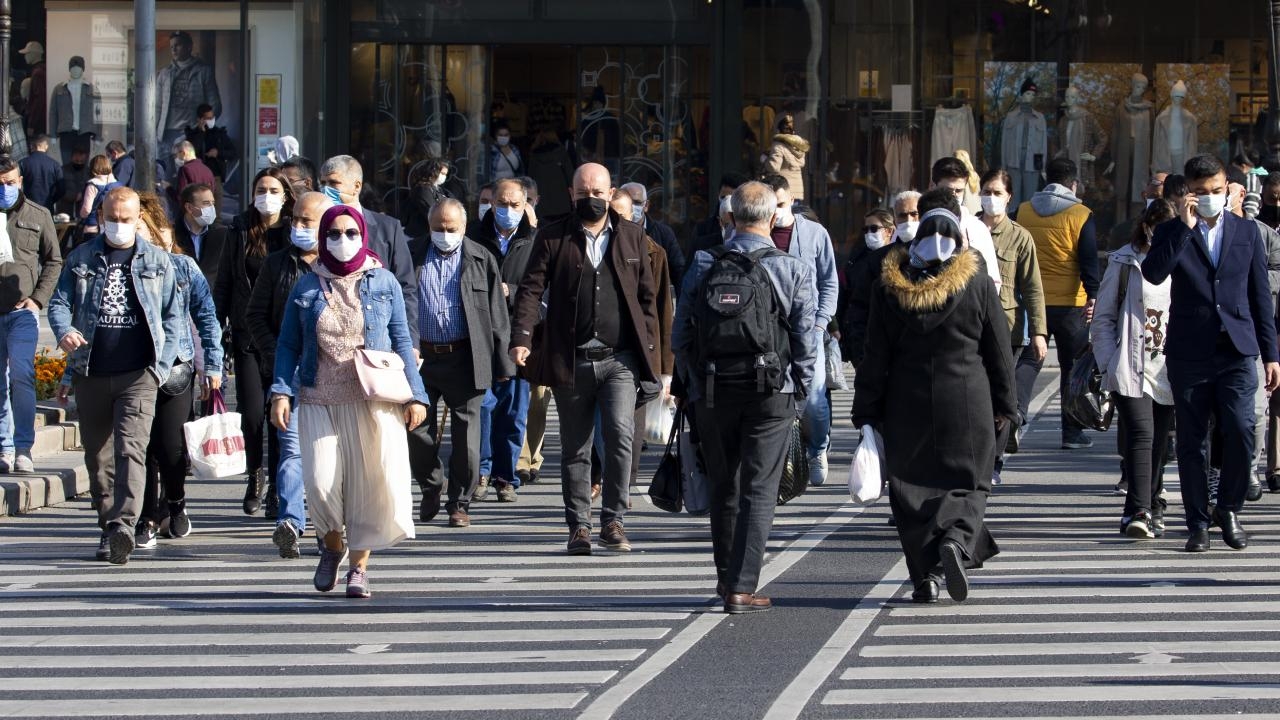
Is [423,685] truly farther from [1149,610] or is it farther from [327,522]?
[1149,610]

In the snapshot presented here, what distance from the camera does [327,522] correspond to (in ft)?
29.1

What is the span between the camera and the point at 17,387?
13.0 meters

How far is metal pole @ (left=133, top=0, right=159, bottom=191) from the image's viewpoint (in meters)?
16.0

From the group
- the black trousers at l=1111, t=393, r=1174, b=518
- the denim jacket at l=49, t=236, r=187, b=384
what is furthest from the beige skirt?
the black trousers at l=1111, t=393, r=1174, b=518

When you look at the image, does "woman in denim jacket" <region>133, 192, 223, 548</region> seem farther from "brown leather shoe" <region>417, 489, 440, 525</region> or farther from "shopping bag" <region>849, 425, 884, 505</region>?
"shopping bag" <region>849, 425, 884, 505</region>

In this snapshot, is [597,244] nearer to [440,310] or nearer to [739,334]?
[440,310]

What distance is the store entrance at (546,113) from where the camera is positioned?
27.3m

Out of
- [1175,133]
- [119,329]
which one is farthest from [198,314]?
[1175,133]

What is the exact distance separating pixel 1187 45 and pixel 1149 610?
19.8 m

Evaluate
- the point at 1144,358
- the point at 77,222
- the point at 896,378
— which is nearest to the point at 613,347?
the point at 896,378

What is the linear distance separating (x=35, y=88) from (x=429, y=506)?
17.2 meters

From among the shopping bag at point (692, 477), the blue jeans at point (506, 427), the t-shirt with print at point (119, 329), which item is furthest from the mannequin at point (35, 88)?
the shopping bag at point (692, 477)

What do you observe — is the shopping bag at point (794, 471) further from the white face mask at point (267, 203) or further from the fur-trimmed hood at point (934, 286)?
the white face mask at point (267, 203)

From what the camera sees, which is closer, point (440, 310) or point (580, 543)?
point (580, 543)
